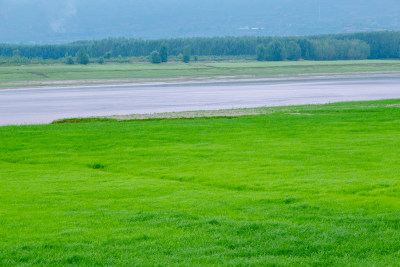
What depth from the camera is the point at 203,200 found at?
13.3 metres

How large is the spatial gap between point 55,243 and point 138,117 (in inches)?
1005

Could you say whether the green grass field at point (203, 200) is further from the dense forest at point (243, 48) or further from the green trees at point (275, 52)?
the dense forest at point (243, 48)

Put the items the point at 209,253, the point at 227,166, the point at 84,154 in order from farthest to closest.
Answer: the point at 84,154 < the point at 227,166 < the point at 209,253

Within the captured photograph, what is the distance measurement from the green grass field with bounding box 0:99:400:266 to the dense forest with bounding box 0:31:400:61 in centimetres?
13392

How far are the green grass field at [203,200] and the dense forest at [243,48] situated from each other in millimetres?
133917

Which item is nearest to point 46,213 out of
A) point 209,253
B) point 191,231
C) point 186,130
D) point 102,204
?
point 102,204

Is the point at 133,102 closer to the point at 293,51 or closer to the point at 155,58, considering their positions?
the point at 155,58

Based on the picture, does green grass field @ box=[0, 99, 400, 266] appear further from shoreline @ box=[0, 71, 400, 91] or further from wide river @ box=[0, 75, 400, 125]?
shoreline @ box=[0, 71, 400, 91]

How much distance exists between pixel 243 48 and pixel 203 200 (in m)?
158

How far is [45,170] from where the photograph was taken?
58.4 feet

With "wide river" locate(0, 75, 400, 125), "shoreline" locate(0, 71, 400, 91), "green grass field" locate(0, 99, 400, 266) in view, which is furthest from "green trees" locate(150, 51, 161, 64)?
"green grass field" locate(0, 99, 400, 266)

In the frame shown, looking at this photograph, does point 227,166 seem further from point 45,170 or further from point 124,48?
point 124,48

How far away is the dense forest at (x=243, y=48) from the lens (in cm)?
15900

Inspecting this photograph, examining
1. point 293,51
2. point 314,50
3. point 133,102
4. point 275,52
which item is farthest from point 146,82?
point 314,50
